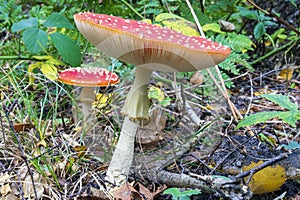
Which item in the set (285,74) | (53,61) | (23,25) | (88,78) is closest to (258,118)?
(88,78)

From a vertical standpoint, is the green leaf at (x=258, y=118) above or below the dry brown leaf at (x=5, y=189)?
above

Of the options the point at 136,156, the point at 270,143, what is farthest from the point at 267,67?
the point at 136,156

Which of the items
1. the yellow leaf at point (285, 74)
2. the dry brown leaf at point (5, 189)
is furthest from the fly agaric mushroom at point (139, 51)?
the yellow leaf at point (285, 74)

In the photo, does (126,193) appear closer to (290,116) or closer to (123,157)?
(123,157)

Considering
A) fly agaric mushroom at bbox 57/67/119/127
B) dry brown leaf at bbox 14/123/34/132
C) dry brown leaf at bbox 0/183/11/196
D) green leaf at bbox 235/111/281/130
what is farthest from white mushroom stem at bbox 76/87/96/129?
green leaf at bbox 235/111/281/130

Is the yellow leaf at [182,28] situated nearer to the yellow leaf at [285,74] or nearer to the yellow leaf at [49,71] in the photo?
the yellow leaf at [49,71]

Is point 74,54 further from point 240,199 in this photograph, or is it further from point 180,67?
point 240,199
